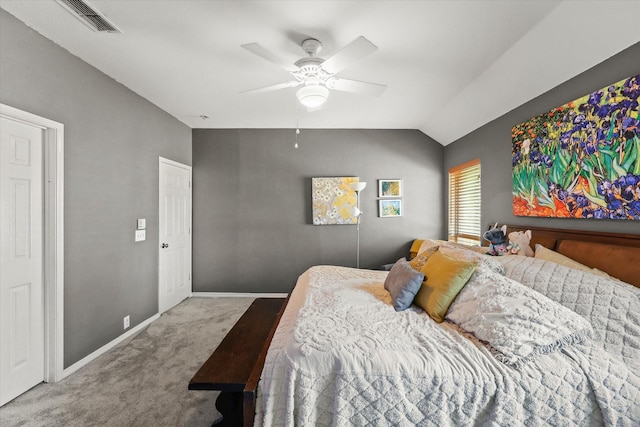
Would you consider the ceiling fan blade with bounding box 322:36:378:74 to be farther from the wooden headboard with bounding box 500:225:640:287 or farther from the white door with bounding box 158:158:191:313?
the white door with bounding box 158:158:191:313

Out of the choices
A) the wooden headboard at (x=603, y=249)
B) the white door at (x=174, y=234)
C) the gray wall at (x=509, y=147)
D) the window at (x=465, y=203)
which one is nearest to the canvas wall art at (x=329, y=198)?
the window at (x=465, y=203)

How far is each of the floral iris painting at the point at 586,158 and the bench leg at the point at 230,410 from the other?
8.75 ft

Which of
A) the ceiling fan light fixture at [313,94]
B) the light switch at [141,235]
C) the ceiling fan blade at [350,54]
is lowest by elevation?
the light switch at [141,235]

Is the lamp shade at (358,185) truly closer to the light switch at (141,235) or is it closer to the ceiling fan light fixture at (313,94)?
the ceiling fan light fixture at (313,94)

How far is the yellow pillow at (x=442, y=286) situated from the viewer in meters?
1.78

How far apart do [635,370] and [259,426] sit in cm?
164

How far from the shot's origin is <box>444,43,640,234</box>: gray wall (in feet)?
6.11

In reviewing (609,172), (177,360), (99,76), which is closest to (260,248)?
(177,360)

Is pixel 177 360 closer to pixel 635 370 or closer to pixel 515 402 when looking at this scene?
pixel 515 402

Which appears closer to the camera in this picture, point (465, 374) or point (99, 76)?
point (465, 374)

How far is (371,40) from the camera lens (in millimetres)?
2201

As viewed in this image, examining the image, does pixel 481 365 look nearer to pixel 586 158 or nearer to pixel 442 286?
pixel 442 286

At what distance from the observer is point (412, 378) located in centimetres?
125

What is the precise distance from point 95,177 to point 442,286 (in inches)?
122
